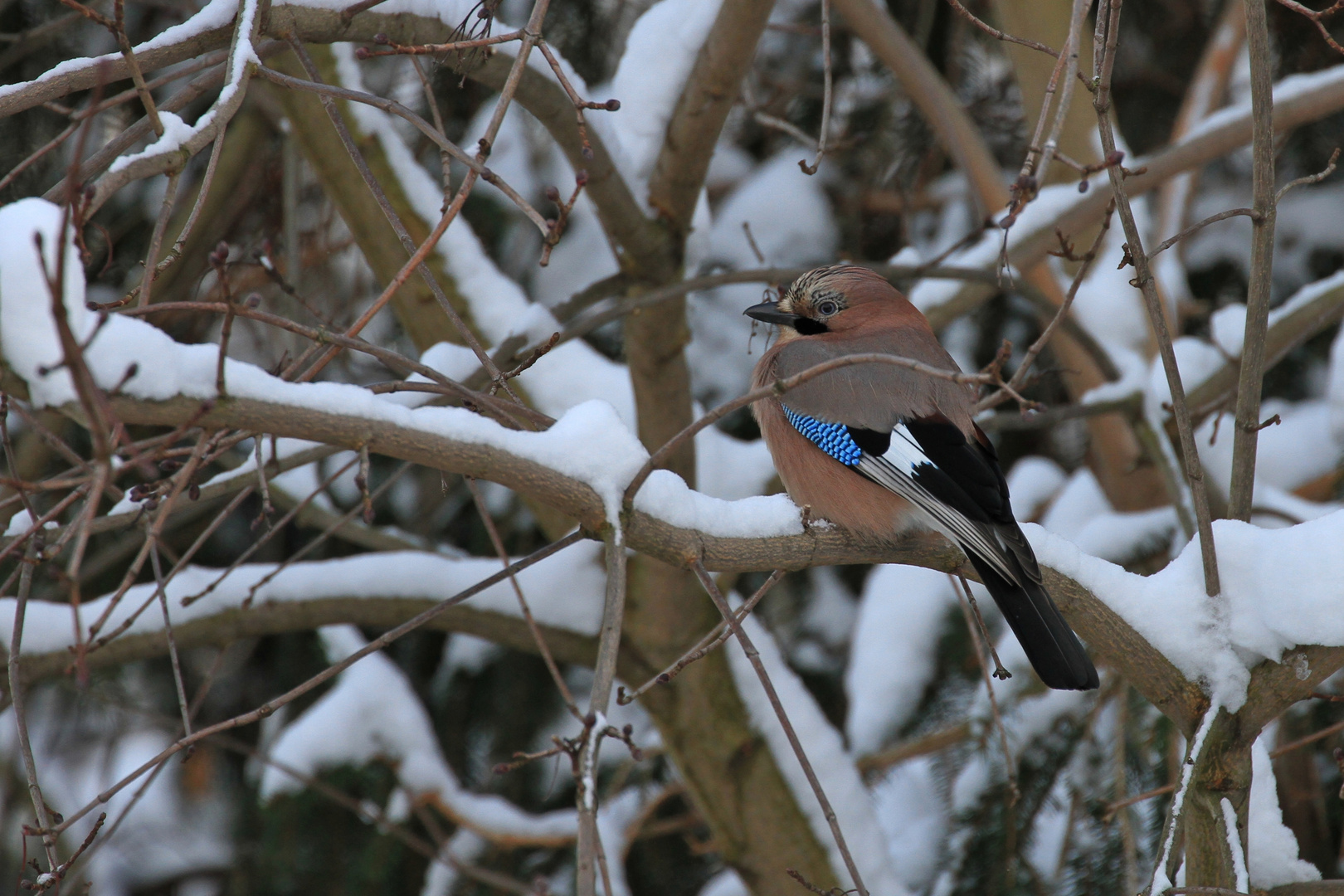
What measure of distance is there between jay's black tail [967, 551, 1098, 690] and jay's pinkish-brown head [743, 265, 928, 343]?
1.06 meters

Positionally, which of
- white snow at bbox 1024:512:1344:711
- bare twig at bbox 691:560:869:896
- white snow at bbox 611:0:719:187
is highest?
white snow at bbox 611:0:719:187

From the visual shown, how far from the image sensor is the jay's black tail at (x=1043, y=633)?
2.32 meters

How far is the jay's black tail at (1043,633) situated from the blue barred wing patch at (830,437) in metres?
0.50

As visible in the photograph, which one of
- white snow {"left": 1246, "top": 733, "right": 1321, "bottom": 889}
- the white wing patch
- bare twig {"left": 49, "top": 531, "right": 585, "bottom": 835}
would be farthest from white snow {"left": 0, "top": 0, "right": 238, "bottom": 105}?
white snow {"left": 1246, "top": 733, "right": 1321, "bottom": 889}

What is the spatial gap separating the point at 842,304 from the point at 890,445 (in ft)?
2.08

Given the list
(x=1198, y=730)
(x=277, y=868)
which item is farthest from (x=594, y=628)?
(x=1198, y=730)

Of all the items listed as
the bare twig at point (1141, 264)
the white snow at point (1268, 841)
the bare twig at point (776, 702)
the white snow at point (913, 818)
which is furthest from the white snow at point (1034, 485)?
the bare twig at point (776, 702)

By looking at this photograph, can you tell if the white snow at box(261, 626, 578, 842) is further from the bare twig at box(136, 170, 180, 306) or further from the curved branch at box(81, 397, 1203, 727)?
the bare twig at box(136, 170, 180, 306)

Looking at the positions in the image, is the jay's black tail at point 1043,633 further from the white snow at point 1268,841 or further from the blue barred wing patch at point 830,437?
the blue barred wing patch at point 830,437

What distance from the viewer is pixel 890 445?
2.79 m

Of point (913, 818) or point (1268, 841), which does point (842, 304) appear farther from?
point (913, 818)

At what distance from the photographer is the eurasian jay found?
2.35 meters

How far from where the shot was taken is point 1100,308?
413cm

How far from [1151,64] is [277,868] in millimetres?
4685
